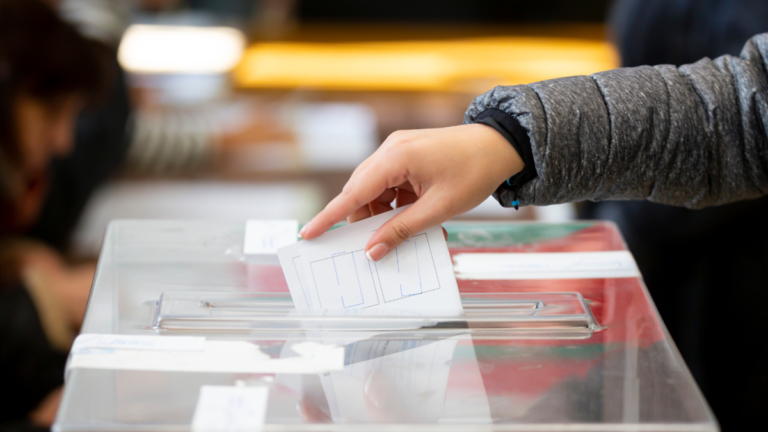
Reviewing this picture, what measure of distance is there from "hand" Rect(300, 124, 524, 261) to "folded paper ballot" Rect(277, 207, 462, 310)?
0.01 metres

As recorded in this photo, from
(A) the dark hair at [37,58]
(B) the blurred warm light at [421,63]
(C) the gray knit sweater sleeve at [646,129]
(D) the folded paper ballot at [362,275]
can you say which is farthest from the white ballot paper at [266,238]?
(B) the blurred warm light at [421,63]

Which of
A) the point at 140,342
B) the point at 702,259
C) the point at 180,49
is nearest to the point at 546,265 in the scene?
the point at 140,342

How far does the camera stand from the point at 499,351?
0.54 meters

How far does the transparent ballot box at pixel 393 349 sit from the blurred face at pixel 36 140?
726mm

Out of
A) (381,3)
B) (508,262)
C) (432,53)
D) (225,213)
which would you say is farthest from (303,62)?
(508,262)

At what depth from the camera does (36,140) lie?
1354 mm

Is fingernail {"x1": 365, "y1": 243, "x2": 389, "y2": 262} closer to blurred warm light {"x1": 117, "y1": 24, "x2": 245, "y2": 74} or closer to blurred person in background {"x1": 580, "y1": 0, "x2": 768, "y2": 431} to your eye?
blurred person in background {"x1": 580, "y1": 0, "x2": 768, "y2": 431}

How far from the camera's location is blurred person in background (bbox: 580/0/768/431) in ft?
3.36

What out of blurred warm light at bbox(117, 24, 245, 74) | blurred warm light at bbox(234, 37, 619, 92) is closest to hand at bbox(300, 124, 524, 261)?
blurred warm light at bbox(234, 37, 619, 92)

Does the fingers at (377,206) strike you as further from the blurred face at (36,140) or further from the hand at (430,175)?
the blurred face at (36,140)

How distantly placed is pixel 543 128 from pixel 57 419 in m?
0.42

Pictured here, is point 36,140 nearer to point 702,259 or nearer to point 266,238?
point 266,238

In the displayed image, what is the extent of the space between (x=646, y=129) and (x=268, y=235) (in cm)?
39

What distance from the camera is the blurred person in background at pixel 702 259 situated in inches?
40.3
